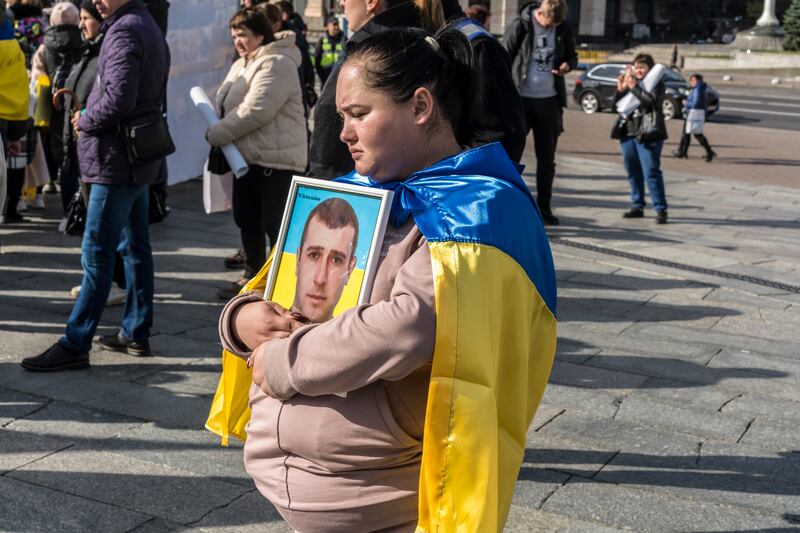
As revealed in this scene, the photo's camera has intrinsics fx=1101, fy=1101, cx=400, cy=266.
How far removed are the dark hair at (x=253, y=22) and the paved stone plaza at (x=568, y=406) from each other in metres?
1.68

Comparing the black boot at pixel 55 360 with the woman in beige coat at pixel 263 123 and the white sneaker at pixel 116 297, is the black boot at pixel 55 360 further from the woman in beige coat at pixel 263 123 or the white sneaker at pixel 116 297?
the woman in beige coat at pixel 263 123

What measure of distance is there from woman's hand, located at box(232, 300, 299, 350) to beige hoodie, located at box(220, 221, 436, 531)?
54 mm

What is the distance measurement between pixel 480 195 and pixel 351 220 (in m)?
0.27

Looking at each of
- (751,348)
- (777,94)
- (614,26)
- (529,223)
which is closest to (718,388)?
(751,348)

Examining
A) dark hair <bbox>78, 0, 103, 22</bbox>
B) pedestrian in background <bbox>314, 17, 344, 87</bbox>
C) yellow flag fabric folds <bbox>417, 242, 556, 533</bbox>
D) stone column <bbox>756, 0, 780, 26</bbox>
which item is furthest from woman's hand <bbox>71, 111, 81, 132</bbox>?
stone column <bbox>756, 0, 780, 26</bbox>

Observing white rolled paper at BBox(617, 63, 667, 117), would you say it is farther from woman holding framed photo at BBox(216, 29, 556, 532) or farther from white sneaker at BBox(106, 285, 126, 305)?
woman holding framed photo at BBox(216, 29, 556, 532)

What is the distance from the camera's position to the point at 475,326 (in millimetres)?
2043

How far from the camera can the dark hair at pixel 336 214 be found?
220 cm

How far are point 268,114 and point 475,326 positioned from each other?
479 centimetres

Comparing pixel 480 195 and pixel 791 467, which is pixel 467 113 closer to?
pixel 480 195

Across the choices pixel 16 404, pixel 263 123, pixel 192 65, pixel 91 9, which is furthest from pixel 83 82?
pixel 192 65

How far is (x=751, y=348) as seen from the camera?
6.27 metres

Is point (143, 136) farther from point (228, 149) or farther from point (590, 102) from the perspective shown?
point (590, 102)

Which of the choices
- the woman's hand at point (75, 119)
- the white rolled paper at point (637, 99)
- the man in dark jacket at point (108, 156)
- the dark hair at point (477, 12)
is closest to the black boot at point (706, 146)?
the white rolled paper at point (637, 99)
